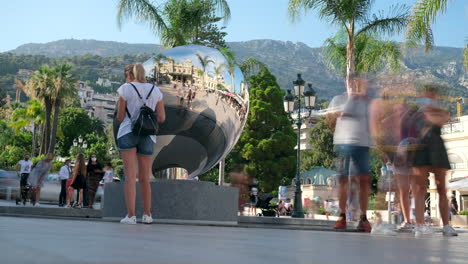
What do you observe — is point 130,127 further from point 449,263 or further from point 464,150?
point 464,150

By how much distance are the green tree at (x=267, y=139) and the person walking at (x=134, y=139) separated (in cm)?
3473

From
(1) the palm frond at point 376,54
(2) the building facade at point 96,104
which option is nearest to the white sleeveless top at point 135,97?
(1) the palm frond at point 376,54

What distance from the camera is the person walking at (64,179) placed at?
15.7 metres

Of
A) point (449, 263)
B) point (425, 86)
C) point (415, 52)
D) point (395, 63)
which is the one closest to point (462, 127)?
point (395, 63)

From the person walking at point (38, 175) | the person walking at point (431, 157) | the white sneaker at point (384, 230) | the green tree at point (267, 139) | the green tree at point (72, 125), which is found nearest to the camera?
the white sneaker at point (384, 230)

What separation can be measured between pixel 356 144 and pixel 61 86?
4266 cm

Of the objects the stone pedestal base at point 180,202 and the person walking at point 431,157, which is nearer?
the person walking at point 431,157

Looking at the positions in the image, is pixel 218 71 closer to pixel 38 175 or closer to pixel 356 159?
pixel 356 159

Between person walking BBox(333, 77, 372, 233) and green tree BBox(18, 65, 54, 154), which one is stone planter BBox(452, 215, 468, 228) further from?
green tree BBox(18, 65, 54, 154)

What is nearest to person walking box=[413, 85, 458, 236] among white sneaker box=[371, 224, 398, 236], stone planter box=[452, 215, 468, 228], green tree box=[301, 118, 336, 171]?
white sneaker box=[371, 224, 398, 236]

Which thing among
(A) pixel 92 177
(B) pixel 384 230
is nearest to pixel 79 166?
(A) pixel 92 177

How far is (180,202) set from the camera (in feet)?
23.5

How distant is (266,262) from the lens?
6.09 feet

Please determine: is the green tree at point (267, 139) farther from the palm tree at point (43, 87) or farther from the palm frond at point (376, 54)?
the palm frond at point (376, 54)
